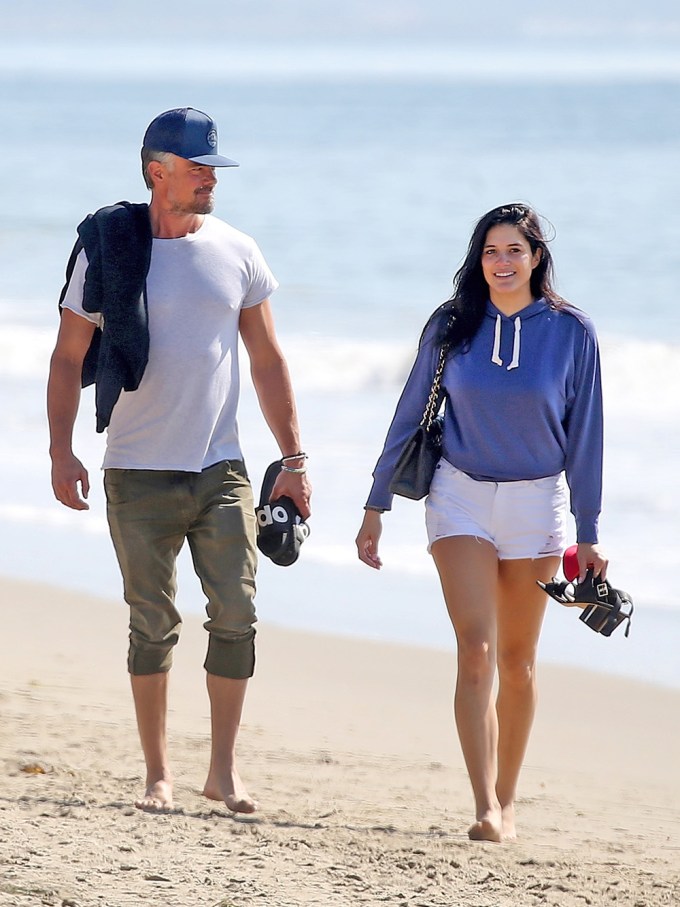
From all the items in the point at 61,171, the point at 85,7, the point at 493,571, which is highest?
the point at 85,7

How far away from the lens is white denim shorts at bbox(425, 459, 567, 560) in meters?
4.02

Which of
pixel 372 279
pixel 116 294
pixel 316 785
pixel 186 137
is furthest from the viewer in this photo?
pixel 372 279

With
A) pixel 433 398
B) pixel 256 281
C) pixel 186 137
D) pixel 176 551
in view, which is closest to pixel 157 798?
pixel 176 551

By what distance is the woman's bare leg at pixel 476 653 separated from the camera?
3.95 meters

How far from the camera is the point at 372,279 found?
795 inches

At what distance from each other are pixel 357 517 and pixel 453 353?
13.6 ft

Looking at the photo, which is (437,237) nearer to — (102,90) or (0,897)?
(0,897)

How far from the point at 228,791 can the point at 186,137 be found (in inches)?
71.1

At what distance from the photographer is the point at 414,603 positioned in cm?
684

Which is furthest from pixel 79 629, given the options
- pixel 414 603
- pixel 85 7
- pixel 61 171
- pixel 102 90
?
pixel 85 7

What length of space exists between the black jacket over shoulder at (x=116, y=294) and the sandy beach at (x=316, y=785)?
1098 millimetres

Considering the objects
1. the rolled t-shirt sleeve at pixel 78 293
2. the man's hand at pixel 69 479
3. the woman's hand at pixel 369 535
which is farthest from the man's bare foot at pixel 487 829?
the rolled t-shirt sleeve at pixel 78 293

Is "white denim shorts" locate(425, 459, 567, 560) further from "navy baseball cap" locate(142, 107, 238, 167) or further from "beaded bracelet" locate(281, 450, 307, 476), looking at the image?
"navy baseball cap" locate(142, 107, 238, 167)

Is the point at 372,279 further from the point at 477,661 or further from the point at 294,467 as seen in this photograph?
the point at 477,661
